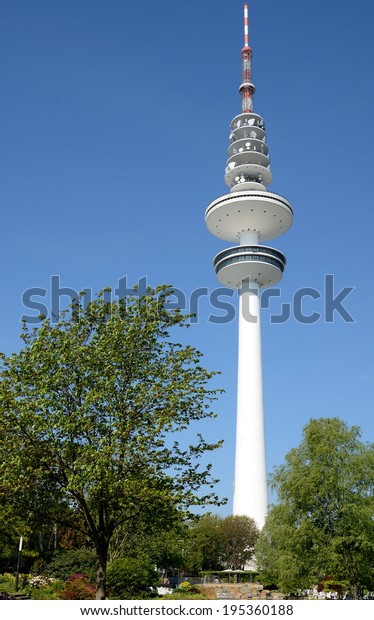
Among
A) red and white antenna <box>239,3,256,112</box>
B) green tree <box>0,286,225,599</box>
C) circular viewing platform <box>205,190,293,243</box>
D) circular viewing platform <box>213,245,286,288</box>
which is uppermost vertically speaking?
red and white antenna <box>239,3,256,112</box>

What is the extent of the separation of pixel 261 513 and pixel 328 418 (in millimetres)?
57451

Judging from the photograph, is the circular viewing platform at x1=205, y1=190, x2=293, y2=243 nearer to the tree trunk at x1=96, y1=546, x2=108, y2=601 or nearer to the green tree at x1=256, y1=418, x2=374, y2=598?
the green tree at x1=256, y1=418, x2=374, y2=598

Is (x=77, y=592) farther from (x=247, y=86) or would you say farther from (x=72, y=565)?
(x=247, y=86)

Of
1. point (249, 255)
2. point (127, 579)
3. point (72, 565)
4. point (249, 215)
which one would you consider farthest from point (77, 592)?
point (249, 215)

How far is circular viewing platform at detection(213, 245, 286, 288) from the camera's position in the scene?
97.1m

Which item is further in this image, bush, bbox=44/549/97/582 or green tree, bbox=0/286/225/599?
bush, bbox=44/549/97/582

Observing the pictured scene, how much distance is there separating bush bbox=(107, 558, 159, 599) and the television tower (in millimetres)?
57051

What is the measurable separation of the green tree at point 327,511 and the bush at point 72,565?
16.1 m

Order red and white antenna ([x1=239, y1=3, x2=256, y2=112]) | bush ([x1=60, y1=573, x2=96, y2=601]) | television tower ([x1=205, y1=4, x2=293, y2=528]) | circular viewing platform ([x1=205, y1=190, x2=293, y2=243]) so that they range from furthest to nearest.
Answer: red and white antenna ([x1=239, y1=3, x2=256, y2=112]), circular viewing platform ([x1=205, y1=190, x2=293, y2=243]), television tower ([x1=205, y1=4, x2=293, y2=528]), bush ([x1=60, y1=573, x2=96, y2=601])

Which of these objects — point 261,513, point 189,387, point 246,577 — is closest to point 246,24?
point 261,513

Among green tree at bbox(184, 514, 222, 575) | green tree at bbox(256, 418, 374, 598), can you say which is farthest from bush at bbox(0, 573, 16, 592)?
green tree at bbox(184, 514, 222, 575)

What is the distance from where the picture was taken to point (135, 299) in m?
26.7

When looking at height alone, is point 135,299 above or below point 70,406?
above

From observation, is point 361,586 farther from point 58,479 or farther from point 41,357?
point 41,357
